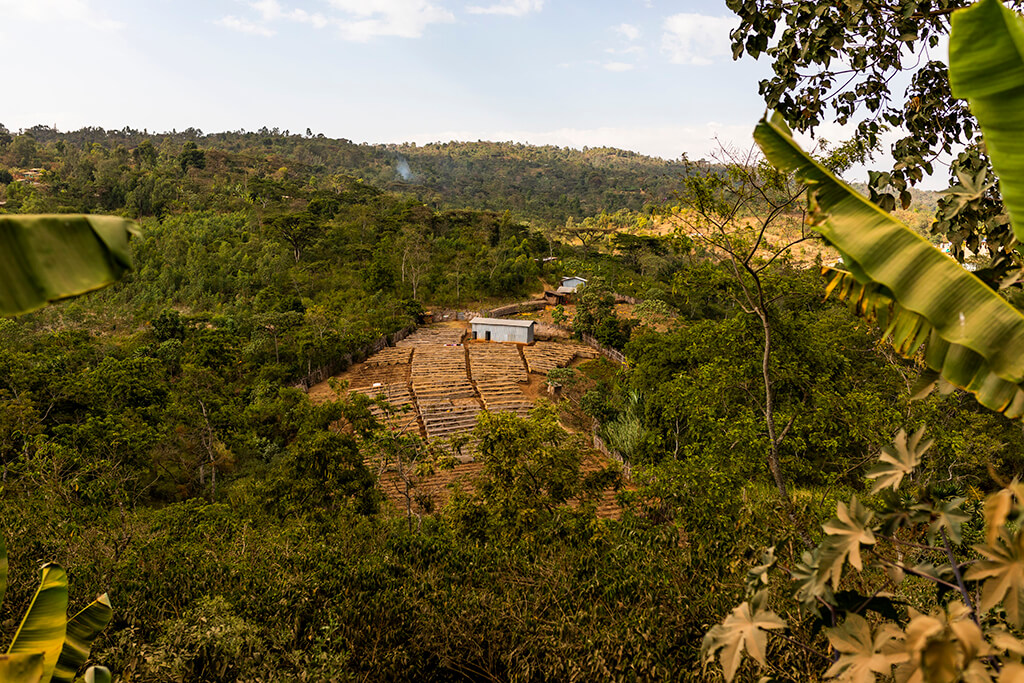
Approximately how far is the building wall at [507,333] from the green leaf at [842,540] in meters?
23.4

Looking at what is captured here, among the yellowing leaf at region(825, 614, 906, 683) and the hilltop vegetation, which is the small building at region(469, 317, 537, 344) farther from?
the yellowing leaf at region(825, 614, 906, 683)

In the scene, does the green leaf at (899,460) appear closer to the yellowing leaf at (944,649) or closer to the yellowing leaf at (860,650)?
the yellowing leaf at (860,650)

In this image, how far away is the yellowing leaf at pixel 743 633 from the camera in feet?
5.11

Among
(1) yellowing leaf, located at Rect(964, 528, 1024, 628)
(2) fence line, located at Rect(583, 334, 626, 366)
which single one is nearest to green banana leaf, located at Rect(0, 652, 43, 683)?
(1) yellowing leaf, located at Rect(964, 528, 1024, 628)

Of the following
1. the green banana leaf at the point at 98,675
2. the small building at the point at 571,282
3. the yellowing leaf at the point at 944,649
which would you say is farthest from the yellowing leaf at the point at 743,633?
the small building at the point at 571,282

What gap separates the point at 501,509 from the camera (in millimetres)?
7383

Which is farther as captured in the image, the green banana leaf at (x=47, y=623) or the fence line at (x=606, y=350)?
the fence line at (x=606, y=350)

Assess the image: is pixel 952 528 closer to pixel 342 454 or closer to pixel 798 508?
pixel 798 508

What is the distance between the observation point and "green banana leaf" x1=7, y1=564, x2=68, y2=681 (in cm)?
220

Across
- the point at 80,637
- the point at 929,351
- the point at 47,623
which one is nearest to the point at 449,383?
the point at 80,637

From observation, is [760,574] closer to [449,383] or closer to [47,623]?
[47,623]

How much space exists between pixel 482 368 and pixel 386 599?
16574 millimetres

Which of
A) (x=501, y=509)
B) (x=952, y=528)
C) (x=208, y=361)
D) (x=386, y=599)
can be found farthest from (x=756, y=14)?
(x=208, y=361)

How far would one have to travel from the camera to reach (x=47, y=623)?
7.52 ft
